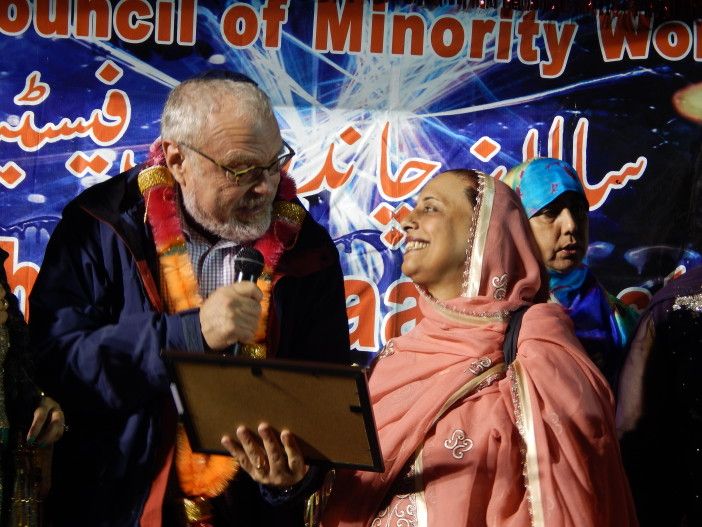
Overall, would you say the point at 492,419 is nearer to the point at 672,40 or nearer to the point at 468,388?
the point at 468,388

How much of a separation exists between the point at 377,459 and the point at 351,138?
1.85m

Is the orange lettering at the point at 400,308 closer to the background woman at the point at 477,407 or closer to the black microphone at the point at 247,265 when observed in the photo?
the background woman at the point at 477,407

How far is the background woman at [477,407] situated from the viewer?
8.18 ft

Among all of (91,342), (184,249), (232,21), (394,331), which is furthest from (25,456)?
(232,21)

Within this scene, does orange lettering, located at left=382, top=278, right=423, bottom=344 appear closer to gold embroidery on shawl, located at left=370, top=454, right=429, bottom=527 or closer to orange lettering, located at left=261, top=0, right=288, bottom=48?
orange lettering, located at left=261, top=0, right=288, bottom=48

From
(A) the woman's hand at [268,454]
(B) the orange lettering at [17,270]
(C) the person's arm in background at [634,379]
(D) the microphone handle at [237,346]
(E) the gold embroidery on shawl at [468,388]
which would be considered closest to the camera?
(A) the woman's hand at [268,454]

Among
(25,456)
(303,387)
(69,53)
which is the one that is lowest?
(25,456)

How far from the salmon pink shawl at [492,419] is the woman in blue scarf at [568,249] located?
928 mm

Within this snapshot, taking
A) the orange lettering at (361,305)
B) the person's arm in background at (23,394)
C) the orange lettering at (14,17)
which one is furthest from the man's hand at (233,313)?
the orange lettering at (14,17)

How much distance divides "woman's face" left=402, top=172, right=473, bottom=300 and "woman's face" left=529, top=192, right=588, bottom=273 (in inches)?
38.0

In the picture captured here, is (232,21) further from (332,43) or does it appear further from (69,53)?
(69,53)

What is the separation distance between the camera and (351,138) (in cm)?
400

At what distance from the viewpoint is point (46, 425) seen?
102 inches

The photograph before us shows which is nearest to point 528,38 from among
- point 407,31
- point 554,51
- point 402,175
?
point 554,51
